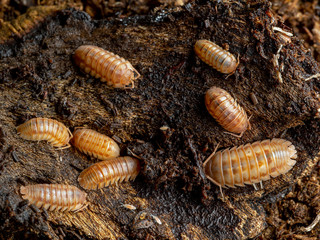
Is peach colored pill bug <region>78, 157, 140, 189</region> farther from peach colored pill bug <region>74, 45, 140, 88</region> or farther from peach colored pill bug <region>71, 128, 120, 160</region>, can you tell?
peach colored pill bug <region>74, 45, 140, 88</region>

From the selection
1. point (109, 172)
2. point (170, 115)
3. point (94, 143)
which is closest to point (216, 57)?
point (170, 115)

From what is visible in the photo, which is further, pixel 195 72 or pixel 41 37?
pixel 41 37

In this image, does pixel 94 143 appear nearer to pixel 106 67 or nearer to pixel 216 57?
pixel 106 67

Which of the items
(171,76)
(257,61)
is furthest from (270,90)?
(171,76)

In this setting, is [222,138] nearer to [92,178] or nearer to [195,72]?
[195,72]

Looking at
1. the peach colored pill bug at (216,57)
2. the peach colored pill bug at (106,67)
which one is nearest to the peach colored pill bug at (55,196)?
the peach colored pill bug at (106,67)

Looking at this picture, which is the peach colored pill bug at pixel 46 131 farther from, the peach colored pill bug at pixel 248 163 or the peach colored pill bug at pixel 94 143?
the peach colored pill bug at pixel 248 163
